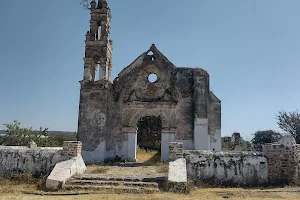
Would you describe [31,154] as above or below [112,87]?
below

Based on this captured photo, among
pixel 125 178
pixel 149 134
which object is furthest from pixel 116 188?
pixel 149 134

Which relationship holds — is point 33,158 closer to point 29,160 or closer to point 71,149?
point 29,160

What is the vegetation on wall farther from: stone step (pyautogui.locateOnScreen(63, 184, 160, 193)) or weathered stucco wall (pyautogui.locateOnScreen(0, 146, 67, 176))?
stone step (pyautogui.locateOnScreen(63, 184, 160, 193))

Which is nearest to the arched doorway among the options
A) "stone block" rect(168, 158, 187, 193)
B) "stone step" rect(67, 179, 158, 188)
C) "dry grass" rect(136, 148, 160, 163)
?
"dry grass" rect(136, 148, 160, 163)

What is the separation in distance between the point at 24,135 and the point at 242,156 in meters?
15.0

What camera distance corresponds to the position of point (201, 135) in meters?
16.5

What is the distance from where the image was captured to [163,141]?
1664 centimetres

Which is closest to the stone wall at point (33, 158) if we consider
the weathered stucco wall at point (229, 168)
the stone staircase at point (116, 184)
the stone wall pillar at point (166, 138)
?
the stone staircase at point (116, 184)

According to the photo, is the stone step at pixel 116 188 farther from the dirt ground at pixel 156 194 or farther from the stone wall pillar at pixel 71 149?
the stone wall pillar at pixel 71 149

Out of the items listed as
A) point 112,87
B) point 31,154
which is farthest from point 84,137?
point 31,154

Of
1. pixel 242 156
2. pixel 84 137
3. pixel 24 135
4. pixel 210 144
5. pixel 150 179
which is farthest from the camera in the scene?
pixel 24 135

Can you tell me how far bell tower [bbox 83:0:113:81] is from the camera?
1727 centimetres

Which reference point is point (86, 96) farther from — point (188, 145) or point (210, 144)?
point (210, 144)

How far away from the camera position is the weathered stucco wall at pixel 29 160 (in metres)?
11.3
